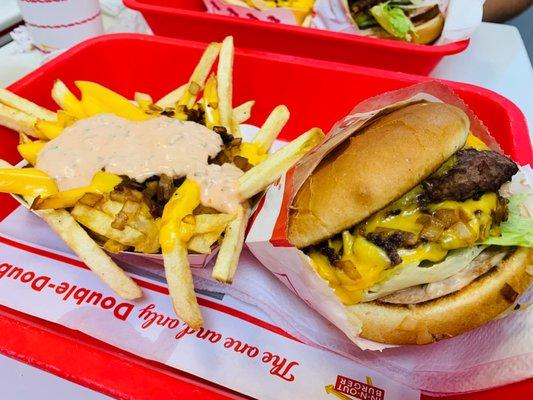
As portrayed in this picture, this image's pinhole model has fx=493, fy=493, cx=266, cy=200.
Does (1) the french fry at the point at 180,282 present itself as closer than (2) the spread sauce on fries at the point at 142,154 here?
Yes

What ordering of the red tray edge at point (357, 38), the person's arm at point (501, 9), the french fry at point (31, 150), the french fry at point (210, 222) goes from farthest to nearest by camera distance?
the person's arm at point (501, 9) → the red tray edge at point (357, 38) → the french fry at point (31, 150) → the french fry at point (210, 222)

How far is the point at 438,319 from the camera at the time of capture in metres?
1.00

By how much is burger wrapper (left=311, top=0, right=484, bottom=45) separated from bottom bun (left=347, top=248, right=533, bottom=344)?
116 centimetres

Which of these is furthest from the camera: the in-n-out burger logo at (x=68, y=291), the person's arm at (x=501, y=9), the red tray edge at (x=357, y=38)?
the person's arm at (x=501, y=9)

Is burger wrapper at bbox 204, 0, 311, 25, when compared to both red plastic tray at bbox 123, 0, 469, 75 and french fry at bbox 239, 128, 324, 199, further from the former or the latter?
french fry at bbox 239, 128, 324, 199

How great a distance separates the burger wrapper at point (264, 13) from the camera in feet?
6.58

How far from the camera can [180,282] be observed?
1.05 metres

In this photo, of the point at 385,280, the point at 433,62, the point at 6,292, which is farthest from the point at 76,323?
the point at 433,62

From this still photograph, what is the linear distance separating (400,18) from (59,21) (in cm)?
138

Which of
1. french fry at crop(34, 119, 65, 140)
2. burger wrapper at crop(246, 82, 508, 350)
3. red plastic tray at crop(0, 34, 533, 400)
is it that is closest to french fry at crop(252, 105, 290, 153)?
burger wrapper at crop(246, 82, 508, 350)

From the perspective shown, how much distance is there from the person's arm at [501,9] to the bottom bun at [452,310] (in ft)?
6.80

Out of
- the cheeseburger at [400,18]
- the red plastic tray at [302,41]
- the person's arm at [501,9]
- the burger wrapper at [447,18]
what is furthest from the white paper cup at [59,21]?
the person's arm at [501,9]

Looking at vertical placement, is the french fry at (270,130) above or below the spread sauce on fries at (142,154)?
below

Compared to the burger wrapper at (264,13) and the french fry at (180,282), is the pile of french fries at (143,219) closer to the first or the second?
the french fry at (180,282)
